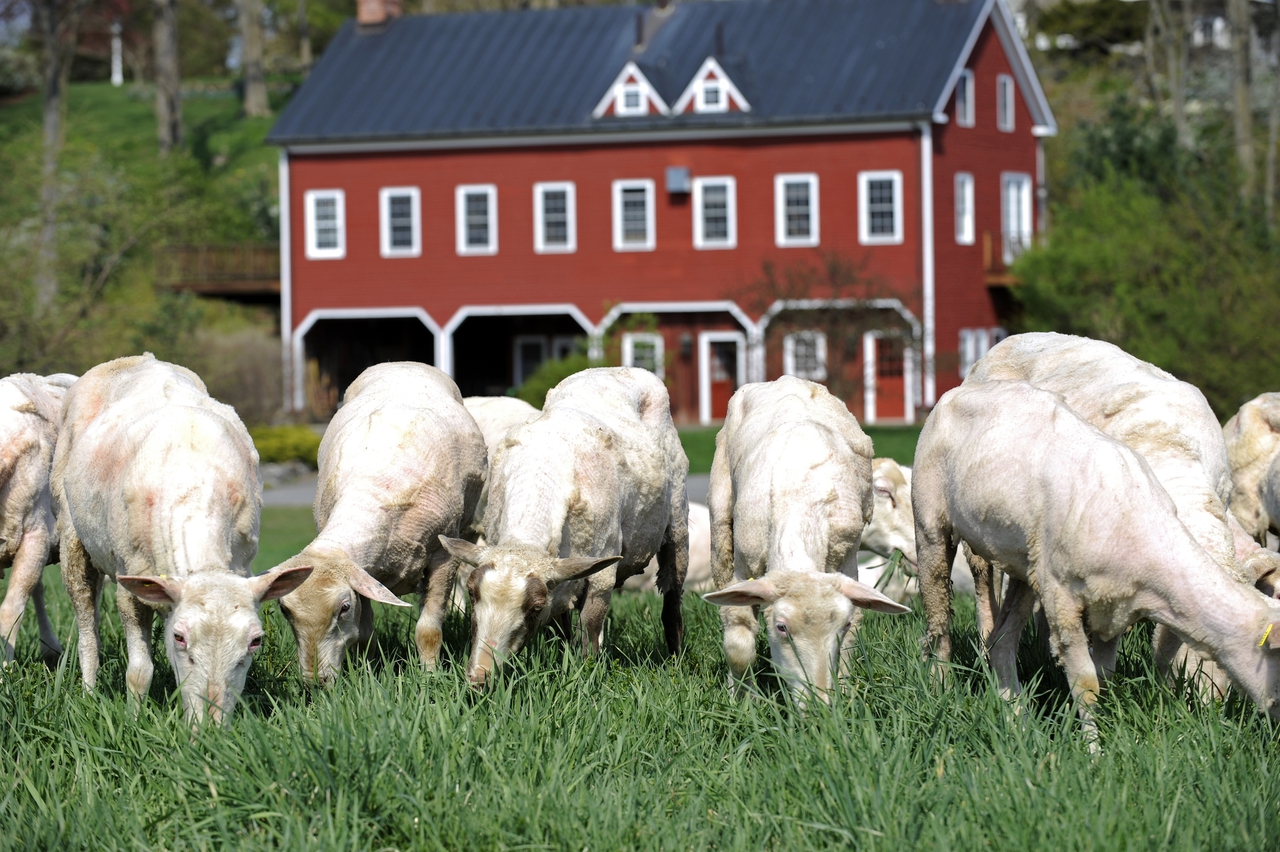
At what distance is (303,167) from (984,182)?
54.5ft

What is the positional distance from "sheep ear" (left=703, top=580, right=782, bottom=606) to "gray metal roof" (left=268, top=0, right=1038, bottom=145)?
31547 millimetres

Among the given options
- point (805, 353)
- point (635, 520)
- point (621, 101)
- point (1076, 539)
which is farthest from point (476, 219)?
point (1076, 539)

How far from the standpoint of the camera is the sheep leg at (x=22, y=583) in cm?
A: 911

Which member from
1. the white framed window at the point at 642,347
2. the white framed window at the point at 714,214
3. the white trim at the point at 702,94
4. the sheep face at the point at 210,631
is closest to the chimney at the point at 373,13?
the white trim at the point at 702,94

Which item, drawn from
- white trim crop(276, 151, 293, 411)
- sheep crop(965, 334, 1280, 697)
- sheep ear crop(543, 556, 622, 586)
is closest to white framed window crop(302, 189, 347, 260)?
white trim crop(276, 151, 293, 411)

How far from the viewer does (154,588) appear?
23.3ft

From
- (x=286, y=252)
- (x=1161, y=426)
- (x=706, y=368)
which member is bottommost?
(x=706, y=368)

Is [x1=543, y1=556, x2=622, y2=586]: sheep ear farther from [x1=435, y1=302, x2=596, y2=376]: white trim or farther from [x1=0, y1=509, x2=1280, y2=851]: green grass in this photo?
[x1=435, y1=302, x2=596, y2=376]: white trim

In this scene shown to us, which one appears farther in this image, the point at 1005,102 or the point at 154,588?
the point at 1005,102

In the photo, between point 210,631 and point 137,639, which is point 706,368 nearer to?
point 137,639

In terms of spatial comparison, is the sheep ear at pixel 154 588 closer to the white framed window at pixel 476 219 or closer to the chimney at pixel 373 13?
the white framed window at pixel 476 219

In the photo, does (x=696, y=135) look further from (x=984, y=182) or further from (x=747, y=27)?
(x=984, y=182)

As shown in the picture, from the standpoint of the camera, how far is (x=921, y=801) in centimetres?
612

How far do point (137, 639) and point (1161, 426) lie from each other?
5091mm
